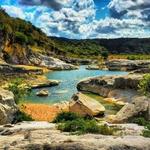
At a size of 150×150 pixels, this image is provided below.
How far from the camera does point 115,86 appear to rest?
8419cm

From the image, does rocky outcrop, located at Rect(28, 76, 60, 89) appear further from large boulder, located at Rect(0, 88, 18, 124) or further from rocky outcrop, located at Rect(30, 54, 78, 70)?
rocky outcrop, located at Rect(30, 54, 78, 70)

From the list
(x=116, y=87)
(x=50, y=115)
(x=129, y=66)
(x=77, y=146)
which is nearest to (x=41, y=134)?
(x=77, y=146)

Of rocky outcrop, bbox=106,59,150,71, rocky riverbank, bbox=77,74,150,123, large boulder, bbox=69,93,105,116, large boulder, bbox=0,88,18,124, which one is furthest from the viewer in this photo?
rocky outcrop, bbox=106,59,150,71

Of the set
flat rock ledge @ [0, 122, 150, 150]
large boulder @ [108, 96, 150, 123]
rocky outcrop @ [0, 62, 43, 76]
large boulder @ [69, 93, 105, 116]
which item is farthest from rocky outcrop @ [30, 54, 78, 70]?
flat rock ledge @ [0, 122, 150, 150]

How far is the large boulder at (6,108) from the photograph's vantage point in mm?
39781

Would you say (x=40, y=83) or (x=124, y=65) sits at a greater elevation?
(x=40, y=83)

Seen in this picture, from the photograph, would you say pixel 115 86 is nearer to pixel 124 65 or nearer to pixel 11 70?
pixel 11 70

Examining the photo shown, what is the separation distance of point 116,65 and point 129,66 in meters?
6.93

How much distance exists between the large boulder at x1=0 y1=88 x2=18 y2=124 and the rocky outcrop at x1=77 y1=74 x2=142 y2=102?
35.0 metres

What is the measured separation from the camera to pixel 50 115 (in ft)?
186

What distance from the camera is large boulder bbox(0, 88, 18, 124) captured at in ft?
131

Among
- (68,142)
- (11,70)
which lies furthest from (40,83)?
(68,142)

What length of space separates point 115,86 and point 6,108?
45.0m

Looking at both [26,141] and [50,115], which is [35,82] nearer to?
[50,115]
